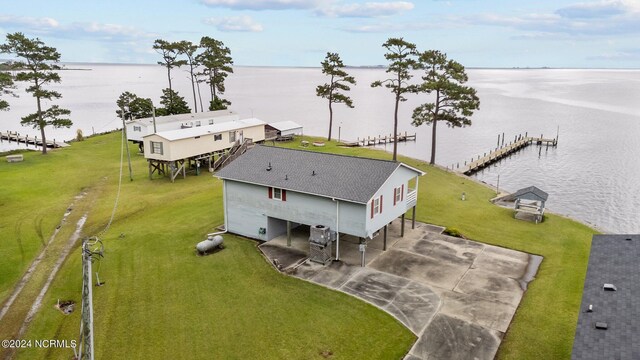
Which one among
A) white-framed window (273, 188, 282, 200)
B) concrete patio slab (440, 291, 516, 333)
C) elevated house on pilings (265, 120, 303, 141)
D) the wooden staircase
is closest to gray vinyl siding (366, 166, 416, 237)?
concrete patio slab (440, 291, 516, 333)

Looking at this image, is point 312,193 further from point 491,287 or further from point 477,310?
point 491,287

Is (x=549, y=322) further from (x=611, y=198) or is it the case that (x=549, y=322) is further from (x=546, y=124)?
(x=546, y=124)

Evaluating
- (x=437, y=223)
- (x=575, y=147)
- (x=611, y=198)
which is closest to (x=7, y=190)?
(x=437, y=223)

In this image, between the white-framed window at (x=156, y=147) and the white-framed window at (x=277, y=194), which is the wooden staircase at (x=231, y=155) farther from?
the white-framed window at (x=277, y=194)

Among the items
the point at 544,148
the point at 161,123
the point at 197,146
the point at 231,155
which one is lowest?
the point at 544,148

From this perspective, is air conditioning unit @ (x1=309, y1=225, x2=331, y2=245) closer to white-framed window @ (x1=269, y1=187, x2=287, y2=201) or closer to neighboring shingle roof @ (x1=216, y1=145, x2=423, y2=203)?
neighboring shingle roof @ (x1=216, y1=145, x2=423, y2=203)

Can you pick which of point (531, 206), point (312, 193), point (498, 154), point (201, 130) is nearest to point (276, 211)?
point (312, 193)

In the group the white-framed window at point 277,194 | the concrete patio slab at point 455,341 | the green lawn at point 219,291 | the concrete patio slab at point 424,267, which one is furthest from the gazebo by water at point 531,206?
the white-framed window at point 277,194
